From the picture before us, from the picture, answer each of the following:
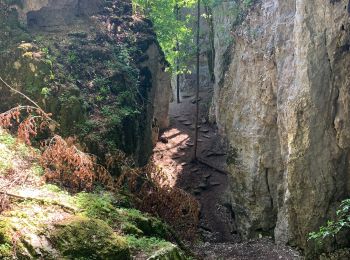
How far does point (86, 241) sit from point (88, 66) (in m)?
8.84

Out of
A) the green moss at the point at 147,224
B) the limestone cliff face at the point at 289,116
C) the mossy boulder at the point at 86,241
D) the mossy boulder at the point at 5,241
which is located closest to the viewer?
the mossy boulder at the point at 5,241

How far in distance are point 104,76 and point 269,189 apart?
7.40 meters

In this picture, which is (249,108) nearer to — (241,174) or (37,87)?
(241,174)

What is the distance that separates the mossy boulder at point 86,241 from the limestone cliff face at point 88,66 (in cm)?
468

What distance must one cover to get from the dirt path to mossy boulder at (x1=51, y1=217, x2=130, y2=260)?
4.48 m

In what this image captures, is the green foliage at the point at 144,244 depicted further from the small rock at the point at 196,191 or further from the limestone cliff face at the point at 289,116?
the small rock at the point at 196,191

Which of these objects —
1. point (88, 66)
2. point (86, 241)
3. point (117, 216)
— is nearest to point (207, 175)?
point (88, 66)

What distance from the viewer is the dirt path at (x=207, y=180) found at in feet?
36.3

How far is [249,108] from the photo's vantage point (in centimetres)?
1405

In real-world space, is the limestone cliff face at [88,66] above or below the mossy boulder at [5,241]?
above

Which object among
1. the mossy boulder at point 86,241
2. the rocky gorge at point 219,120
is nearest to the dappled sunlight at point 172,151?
the rocky gorge at point 219,120

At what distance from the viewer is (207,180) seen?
18.1m

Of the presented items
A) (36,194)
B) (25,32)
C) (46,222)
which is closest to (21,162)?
(36,194)

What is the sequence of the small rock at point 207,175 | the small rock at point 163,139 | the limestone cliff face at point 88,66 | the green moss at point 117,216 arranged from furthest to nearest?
the small rock at point 163,139, the small rock at point 207,175, the limestone cliff face at point 88,66, the green moss at point 117,216
